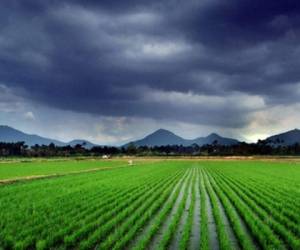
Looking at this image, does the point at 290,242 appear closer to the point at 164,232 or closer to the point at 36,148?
the point at 164,232

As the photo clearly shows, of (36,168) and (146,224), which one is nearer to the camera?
(146,224)

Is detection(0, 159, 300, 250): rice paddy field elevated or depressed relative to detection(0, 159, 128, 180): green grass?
depressed

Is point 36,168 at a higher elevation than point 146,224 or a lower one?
higher

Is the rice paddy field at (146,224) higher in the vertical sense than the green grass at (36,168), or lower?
lower

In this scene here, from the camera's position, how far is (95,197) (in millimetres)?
18656

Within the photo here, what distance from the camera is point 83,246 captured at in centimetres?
859

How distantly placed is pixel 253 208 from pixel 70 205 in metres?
8.62

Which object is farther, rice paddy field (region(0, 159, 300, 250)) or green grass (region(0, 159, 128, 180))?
green grass (region(0, 159, 128, 180))

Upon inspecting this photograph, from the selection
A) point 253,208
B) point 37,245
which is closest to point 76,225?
point 37,245

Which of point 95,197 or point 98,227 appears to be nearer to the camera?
point 98,227

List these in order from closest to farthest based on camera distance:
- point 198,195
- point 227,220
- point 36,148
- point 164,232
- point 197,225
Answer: point 164,232 < point 197,225 < point 227,220 < point 198,195 < point 36,148

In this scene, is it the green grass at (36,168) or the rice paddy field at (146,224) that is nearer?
the rice paddy field at (146,224)

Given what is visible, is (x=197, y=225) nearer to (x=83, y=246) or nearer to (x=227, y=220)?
(x=227, y=220)

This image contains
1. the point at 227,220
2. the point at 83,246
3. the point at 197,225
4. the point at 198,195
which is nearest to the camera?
the point at 83,246
